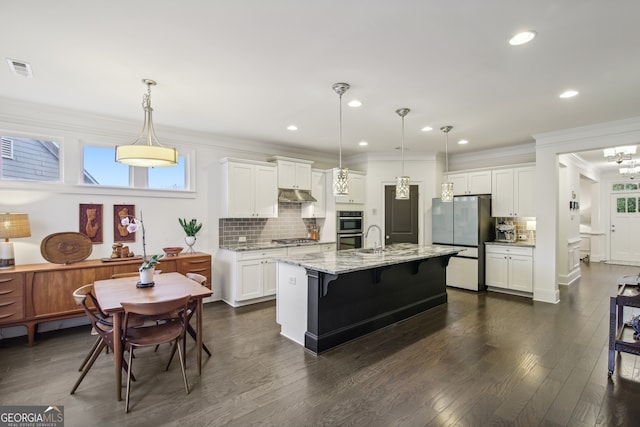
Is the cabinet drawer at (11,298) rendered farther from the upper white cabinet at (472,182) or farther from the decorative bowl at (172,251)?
the upper white cabinet at (472,182)

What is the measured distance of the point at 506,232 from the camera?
5.91m

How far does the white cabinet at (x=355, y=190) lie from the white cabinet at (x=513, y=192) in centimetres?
247

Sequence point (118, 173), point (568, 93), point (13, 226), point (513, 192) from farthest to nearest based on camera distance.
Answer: point (513, 192), point (118, 173), point (13, 226), point (568, 93)

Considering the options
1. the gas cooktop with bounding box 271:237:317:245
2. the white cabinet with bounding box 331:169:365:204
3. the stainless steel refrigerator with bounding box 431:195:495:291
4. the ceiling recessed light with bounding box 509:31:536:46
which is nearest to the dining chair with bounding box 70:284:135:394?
the gas cooktop with bounding box 271:237:317:245

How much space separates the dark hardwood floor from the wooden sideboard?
0.95ft

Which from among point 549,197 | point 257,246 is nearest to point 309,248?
point 257,246

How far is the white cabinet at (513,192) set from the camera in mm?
5426

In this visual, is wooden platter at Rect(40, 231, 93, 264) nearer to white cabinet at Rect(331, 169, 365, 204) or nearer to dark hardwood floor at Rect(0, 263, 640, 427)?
dark hardwood floor at Rect(0, 263, 640, 427)

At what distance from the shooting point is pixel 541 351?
321 cm

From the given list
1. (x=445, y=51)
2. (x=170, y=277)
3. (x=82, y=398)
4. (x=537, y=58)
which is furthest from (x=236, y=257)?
(x=537, y=58)

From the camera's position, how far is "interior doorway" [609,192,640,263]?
846 cm

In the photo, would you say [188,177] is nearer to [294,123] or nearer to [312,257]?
[294,123]

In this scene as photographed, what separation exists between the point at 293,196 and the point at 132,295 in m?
3.43

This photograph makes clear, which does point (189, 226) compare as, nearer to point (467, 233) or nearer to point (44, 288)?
point (44, 288)
